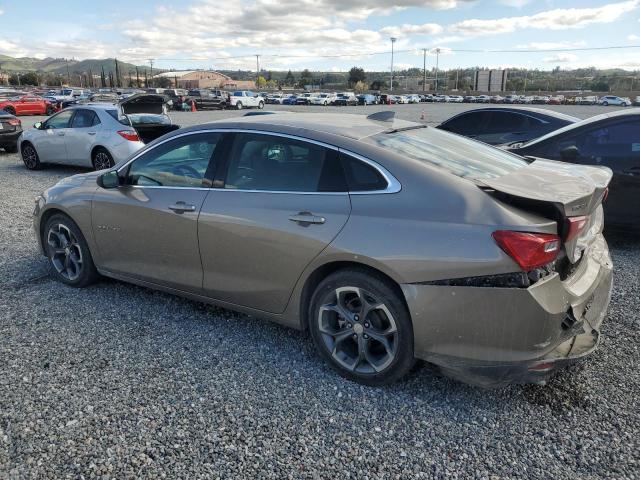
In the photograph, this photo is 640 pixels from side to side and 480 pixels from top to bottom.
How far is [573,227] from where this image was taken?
2.75 metres

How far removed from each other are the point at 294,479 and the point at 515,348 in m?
1.30

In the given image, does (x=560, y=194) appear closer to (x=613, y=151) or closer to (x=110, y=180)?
(x=110, y=180)

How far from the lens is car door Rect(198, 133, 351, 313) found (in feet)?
Answer: 10.5

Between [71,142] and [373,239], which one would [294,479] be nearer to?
[373,239]

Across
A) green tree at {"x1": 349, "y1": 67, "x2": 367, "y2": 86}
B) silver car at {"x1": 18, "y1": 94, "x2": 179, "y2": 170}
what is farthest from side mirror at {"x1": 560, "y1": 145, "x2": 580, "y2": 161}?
green tree at {"x1": 349, "y1": 67, "x2": 367, "y2": 86}

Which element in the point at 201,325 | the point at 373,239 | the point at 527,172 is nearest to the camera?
the point at 373,239

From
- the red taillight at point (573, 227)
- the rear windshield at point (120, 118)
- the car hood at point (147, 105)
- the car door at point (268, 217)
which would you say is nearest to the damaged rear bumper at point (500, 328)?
the red taillight at point (573, 227)

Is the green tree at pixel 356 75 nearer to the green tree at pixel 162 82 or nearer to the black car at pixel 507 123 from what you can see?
the green tree at pixel 162 82

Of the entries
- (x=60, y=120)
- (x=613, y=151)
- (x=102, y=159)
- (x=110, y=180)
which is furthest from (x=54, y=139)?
(x=613, y=151)

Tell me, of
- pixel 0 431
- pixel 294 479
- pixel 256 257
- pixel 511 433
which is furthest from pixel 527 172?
pixel 0 431

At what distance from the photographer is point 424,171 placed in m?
2.98

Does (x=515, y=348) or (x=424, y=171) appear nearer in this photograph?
(x=515, y=348)

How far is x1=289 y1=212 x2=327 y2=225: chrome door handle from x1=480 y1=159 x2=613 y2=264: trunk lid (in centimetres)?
Answer: 97

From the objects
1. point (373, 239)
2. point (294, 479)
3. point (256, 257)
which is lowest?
point (294, 479)
